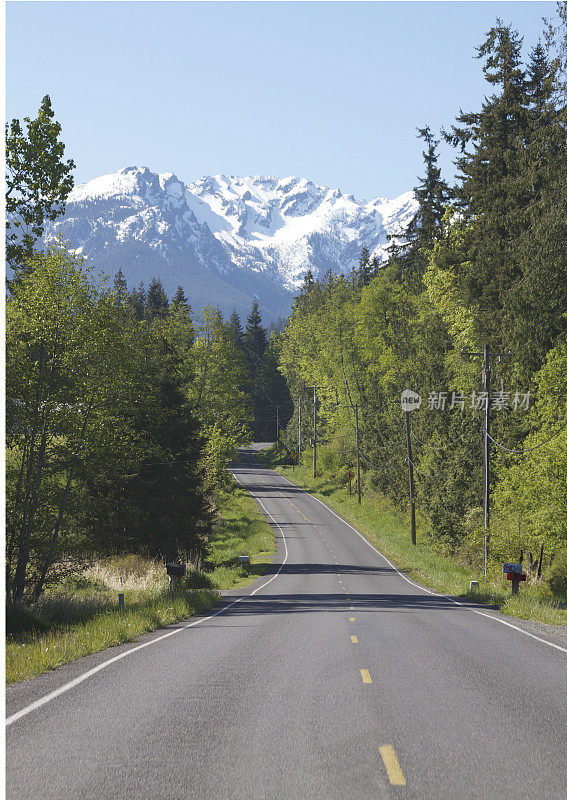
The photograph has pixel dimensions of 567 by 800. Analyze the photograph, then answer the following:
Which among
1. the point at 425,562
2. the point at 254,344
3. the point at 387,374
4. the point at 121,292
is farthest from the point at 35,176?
the point at 254,344

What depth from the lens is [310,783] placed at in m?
5.86

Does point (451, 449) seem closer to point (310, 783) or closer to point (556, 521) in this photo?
point (556, 521)

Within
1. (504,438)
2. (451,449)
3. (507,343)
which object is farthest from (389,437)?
(507,343)

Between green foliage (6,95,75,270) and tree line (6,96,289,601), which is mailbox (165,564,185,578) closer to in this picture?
tree line (6,96,289,601)

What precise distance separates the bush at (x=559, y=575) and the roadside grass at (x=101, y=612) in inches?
585

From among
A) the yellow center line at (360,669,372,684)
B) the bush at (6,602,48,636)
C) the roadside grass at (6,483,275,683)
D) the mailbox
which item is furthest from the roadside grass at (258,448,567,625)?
the bush at (6,602,48,636)

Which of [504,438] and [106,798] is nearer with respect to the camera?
[106,798]

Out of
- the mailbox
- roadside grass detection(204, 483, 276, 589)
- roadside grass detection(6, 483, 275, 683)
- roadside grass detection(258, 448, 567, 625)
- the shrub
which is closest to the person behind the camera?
roadside grass detection(6, 483, 275, 683)

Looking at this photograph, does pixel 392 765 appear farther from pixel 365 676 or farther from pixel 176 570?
pixel 176 570

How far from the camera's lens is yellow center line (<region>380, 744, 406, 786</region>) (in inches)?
233

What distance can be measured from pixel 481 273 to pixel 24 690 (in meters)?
33.4

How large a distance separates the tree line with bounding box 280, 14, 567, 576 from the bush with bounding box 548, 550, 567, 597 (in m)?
2.12

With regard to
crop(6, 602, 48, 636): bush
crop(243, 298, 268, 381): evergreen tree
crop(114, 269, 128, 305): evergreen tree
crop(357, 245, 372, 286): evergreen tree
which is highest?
crop(357, 245, 372, 286): evergreen tree

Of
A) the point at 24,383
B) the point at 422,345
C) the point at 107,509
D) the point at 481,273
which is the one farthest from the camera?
the point at 422,345
